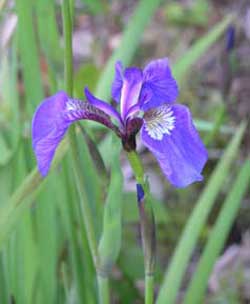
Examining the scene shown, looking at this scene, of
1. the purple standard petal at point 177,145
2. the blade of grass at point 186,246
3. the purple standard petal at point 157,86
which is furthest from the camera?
the blade of grass at point 186,246

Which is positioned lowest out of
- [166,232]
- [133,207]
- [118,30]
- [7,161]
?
[166,232]

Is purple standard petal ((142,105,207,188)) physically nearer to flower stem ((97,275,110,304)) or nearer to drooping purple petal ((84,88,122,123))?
drooping purple petal ((84,88,122,123))

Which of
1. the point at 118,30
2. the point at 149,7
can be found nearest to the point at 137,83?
the point at 149,7

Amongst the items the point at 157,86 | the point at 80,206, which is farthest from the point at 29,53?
the point at 157,86

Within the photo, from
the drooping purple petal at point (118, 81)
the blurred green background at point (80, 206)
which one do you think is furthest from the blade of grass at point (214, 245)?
the drooping purple petal at point (118, 81)

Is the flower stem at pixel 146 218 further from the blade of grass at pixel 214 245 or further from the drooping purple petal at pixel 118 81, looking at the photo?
the blade of grass at pixel 214 245

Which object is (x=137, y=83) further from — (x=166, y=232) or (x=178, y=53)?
(x=178, y=53)

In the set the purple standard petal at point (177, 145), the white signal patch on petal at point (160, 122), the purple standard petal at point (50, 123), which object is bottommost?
the purple standard petal at point (177, 145)

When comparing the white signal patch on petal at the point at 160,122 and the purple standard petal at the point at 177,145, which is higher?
the white signal patch on petal at the point at 160,122
